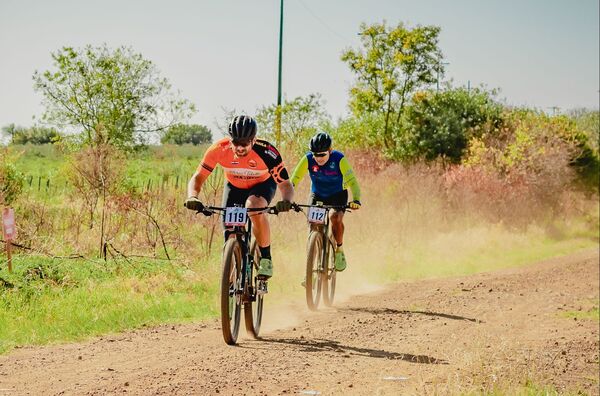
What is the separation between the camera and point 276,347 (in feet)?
26.5

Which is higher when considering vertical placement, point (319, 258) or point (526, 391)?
point (319, 258)

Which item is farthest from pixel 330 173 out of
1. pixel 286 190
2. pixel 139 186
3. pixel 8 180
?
pixel 139 186

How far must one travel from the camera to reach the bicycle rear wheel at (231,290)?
25.0 ft

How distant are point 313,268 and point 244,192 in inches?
103

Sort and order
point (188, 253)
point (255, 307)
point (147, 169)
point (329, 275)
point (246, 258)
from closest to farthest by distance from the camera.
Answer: point (246, 258) < point (255, 307) < point (329, 275) < point (188, 253) < point (147, 169)

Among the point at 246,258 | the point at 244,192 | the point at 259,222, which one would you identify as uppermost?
the point at 244,192

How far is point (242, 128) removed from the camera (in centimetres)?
774

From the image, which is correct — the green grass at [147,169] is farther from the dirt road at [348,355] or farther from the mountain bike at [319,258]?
the dirt road at [348,355]

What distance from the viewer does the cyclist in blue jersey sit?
10430 mm

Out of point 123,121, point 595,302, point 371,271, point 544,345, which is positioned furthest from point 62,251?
point 123,121

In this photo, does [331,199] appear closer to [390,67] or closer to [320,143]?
[320,143]

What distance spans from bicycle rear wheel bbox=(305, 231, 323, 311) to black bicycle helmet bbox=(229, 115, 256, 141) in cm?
299

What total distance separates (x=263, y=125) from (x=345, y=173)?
11.7 metres

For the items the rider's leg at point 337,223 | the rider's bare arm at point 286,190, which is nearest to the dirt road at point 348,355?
the rider's leg at point 337,223
